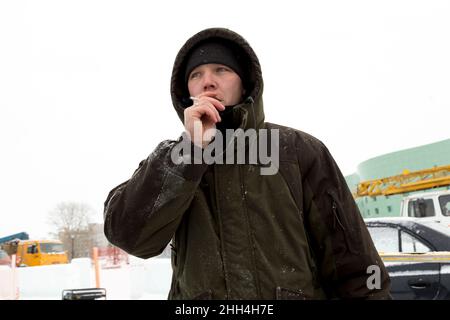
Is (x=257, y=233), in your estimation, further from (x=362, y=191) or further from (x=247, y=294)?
(x=362, y=191)

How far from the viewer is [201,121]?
1.37 metres

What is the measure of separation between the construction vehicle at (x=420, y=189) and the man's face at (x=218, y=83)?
201 inches

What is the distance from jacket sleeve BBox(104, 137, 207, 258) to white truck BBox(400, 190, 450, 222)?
897 centimetres

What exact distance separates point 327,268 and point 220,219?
0.41 meters

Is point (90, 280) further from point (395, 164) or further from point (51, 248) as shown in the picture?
point (395, 164)

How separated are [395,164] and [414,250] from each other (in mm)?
38264

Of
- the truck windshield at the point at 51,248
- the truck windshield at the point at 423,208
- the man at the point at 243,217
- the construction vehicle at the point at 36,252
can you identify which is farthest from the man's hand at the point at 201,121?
the truck windshield at the point at 51,248

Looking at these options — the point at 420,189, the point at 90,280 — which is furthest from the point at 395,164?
the point at 90,280

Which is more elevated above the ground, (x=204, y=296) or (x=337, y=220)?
(x=337, y=220)

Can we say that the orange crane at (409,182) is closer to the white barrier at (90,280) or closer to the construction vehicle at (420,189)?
the construction vehicle at (420,189)

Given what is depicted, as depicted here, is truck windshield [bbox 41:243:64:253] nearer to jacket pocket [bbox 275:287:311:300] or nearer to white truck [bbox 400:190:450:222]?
white truck [bbox 400:190:450:222]

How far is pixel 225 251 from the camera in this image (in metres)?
1.38

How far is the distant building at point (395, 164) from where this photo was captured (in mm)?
36000
